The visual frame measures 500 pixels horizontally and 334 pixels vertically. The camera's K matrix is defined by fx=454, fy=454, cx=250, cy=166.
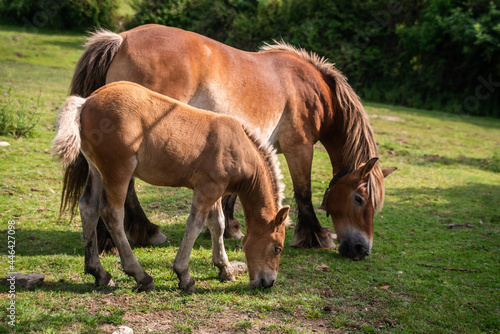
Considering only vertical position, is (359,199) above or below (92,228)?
above

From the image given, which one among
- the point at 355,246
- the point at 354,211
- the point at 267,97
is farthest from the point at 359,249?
the point at 267,97

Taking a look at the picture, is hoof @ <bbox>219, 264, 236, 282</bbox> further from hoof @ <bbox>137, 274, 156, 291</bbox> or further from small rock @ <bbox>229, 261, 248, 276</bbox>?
hoof @ <bbox>137, 274, 156, 291</bbox>

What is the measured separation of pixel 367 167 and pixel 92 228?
3149 mm

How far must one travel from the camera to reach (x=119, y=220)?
3.94 metres

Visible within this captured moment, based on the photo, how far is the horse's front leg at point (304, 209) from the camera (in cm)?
585

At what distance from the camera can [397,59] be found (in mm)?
21031

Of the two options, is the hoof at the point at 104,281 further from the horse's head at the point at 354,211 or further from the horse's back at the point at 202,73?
the horse's head at the point at 354,211

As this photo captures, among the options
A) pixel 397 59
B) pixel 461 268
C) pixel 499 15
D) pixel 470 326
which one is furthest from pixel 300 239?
pixel 397 59

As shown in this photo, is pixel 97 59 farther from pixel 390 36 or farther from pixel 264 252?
pixel 390 36

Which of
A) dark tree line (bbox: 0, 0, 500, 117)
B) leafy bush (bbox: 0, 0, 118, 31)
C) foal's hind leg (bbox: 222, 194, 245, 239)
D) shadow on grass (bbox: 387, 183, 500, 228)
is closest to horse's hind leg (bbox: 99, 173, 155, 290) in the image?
foal's hind leg (bbox: 222, 194, 245, 239)

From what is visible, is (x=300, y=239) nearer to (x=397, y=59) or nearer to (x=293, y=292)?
(x=293, y=292)

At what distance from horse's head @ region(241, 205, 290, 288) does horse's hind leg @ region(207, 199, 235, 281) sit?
0.97 ft

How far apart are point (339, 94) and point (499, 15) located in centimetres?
1488

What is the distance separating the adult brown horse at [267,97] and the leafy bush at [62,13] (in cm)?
1953
